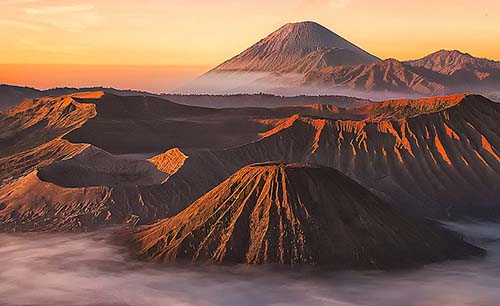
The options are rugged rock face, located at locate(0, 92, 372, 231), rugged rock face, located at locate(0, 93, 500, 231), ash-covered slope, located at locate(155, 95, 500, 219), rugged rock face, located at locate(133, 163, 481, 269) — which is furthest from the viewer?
ash-covered slope, located at locate(155, 95, 500, 219)

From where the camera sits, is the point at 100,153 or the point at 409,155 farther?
the point at 409,155

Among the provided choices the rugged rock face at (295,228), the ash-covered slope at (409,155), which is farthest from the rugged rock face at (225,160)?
the rugged rock face at (295,228)

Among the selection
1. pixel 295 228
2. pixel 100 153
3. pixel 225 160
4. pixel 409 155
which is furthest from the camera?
pixel 409 155

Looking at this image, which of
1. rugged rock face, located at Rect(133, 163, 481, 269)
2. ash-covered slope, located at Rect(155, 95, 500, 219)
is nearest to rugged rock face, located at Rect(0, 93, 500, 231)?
ash-covered slope, located at Rect(155, 95, 500, 219)

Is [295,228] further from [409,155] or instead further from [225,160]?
[409,155]

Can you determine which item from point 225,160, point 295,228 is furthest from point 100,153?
point 295,228

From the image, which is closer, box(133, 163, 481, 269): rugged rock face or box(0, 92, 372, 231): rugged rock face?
box(133, 163, 481, 269): rugged rock face

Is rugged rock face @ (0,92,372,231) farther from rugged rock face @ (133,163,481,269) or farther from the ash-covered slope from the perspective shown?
rugged rock face @ (133,163,481,269)

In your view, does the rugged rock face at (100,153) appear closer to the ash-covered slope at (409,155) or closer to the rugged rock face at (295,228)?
the ash-covered slope at (409,155)
